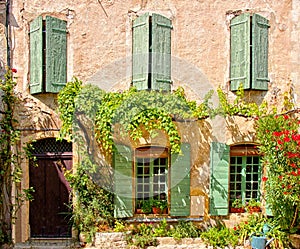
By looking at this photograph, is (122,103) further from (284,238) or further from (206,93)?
(284,238)

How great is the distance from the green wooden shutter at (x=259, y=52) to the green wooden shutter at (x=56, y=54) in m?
3.98

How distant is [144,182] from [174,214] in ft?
3.06

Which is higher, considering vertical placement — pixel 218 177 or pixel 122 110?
pixel 122 110

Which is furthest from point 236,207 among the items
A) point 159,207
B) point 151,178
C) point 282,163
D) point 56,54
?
point 56,54

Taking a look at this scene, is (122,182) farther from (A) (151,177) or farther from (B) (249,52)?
(B) (249,52)

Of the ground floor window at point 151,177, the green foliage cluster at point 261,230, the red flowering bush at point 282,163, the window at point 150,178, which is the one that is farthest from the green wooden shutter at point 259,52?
the green foliage cluster at point 261,230

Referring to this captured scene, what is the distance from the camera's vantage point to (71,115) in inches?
289

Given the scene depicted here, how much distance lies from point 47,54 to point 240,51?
4.03 metres

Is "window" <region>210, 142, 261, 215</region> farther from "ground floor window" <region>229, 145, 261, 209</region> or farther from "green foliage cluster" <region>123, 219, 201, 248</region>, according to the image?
"green foliage cluster" <region>123, 219, 201, 248</region>

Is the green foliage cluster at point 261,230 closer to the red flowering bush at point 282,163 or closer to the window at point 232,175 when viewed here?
the red flowering bush at point 282,163

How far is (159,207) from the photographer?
26.3 feet

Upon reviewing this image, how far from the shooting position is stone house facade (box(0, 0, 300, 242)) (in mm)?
7781

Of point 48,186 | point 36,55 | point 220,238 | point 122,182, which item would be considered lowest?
point 220,238

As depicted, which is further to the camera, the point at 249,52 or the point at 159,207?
the point at 159,207
